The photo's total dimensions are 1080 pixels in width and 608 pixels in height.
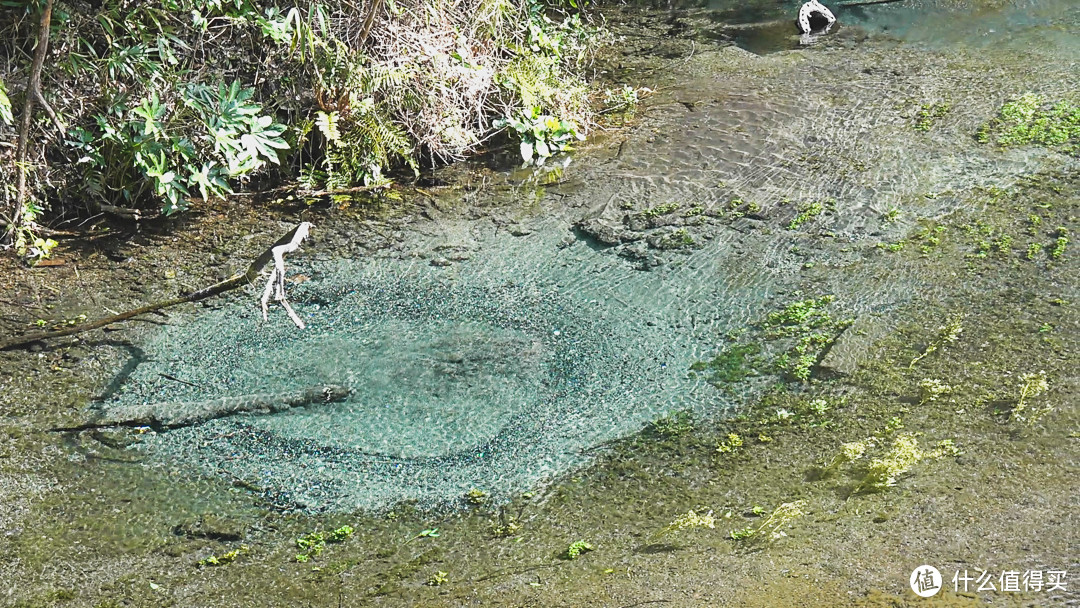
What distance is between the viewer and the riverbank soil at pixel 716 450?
2504 millimetres

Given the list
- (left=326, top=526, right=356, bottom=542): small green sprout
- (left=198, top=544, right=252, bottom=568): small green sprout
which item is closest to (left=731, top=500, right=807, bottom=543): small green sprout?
(left=326, top=526, right=356, bottom=542): small green sprout

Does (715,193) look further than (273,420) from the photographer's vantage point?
Yes

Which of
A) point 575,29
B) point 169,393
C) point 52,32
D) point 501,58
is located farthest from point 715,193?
point 52,32

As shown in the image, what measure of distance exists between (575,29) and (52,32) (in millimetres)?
3159

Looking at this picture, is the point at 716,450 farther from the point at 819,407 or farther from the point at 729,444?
the point at 819,407

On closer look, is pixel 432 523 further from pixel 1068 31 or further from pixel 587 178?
pixel 1068 31

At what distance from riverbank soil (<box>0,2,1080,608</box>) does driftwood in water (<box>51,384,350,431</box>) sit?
7 centimetres

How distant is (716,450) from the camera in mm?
3023

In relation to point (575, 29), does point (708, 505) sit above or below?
below

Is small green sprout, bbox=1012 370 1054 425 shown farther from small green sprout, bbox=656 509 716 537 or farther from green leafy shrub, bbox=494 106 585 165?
green leafy shrub, bbox=494 106 585 165

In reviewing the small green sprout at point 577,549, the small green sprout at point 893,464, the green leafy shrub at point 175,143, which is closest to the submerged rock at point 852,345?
the small green sprout at point 893,464

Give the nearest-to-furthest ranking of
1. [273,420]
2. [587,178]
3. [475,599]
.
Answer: [475,599] → [273,420] → [587,178]

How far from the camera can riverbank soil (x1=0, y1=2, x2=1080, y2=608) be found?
2.50 meters

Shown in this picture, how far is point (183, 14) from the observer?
4480mm
